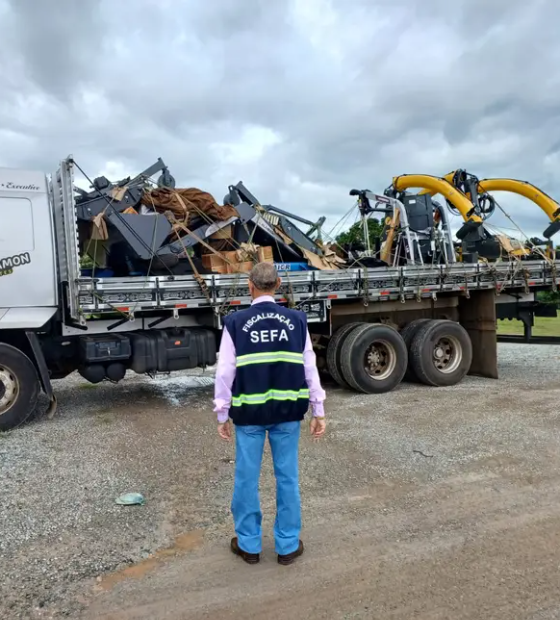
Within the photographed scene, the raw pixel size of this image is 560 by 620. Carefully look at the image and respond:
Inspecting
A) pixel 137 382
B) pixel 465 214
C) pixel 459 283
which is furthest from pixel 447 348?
pixel 137 382

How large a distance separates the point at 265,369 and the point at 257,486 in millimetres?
690

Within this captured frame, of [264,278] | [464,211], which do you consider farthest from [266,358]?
[464,211]

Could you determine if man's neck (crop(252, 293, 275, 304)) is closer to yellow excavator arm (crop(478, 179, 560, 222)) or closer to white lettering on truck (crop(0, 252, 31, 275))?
white lettering on truck (crop(0, 252, 31, 275))

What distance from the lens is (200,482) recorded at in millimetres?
4973

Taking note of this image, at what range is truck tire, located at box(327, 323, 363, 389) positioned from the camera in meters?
8.94

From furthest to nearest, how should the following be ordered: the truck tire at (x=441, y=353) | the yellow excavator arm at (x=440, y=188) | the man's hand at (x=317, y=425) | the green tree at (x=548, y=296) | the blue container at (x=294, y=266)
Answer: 1. the green tree at (x=548, y=296)
2. the yellow excavator arm at (x=440, y=188)
3. the truck tire at (x=441, y=353)
4. the blue container at (x=294, y=266)
5. the man's hand at (x=317, y=425)

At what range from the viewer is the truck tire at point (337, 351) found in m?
8.94

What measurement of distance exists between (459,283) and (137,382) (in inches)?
219

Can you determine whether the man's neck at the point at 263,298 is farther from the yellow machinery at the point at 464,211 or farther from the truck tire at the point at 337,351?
the yellow machinery at the point at 464,211

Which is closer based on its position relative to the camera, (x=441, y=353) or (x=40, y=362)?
(x=40, y=362)

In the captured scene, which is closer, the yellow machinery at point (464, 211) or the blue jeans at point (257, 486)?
the blue jeans at point (257, 486)

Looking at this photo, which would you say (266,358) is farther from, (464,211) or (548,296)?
(548,296)

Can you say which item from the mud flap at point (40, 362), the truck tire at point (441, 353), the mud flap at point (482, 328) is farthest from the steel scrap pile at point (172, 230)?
the mud flap at point (482, 328)

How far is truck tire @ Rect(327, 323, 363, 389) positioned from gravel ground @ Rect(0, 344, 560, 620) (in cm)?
96
